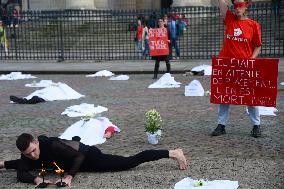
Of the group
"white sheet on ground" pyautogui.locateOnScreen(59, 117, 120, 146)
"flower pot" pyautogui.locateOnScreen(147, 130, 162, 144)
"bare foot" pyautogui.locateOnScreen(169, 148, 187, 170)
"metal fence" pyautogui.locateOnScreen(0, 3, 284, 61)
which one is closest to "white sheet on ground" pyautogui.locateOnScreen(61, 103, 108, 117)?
"white sheet on ground" pyautogui.locateOnScreen(59, 117, 120, 146)

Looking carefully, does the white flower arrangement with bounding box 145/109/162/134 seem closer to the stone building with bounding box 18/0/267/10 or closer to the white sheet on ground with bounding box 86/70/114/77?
the white sheet on ground with bounding box 86/70/114/77

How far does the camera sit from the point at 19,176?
6703mm

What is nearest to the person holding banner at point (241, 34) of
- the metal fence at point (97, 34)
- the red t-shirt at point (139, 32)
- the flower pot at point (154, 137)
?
the flower pot at point (154, 137)

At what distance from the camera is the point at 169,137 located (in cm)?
887

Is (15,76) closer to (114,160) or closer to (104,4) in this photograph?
(114,160)

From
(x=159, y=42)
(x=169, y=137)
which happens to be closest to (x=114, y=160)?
(x=169, y=137)

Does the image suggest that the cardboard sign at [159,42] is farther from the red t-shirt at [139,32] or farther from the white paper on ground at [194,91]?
the red t-shirt at [139,32]

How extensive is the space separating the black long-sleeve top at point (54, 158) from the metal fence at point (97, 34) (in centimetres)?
1737

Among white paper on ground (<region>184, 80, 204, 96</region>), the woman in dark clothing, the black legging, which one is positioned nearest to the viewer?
the woman in dark clothing

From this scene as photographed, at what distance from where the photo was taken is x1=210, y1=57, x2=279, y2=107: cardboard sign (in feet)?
27.8

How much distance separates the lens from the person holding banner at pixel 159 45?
1733 centimetres

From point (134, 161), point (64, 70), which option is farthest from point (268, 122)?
point (64, 70)

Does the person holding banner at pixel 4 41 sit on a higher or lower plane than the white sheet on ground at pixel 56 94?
higher

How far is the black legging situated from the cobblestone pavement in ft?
0.29
